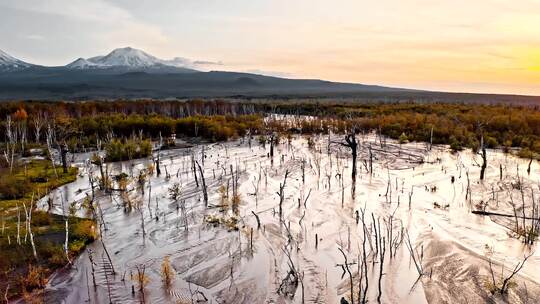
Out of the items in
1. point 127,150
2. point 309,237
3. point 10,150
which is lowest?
point 309,237

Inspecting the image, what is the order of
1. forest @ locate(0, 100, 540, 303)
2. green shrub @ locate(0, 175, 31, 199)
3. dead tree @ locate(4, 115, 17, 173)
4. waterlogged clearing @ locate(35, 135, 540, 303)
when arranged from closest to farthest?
1. waterlogged clearing @ locate(35, 135, 540, 303)
2. forest @ locate(0, 100, 540, 303)
3. green shrub @ locate(0, 175, 31, 199)
4. dead tree @ locate(4, 115, 17, 173)

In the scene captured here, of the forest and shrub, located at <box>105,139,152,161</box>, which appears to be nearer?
the forest

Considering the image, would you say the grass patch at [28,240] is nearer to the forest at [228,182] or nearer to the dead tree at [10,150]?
the forest at [228,182]

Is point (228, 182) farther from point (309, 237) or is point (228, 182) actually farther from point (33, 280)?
point (33, 280)

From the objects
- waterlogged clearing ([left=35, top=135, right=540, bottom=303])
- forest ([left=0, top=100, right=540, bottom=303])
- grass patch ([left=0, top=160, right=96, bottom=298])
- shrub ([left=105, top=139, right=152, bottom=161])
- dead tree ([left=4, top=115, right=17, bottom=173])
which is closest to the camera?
waterlogged clearing ([left=35, top=135, right=540, bottom=303])

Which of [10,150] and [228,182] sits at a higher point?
[228,182]

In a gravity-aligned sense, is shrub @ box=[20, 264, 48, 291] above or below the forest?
below

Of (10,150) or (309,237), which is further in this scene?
(10,150)

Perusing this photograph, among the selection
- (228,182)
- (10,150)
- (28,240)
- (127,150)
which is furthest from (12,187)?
(10,150)

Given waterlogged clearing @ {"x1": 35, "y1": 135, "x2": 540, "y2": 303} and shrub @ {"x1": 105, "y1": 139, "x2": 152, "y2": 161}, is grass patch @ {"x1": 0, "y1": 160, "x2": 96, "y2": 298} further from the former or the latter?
shrub @ {"x1": 105, "y1": 139, "x2": 152, "y2": 161}

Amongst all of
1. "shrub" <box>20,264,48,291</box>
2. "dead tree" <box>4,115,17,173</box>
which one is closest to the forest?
"shrub" <box>20,264,48,291</box>
